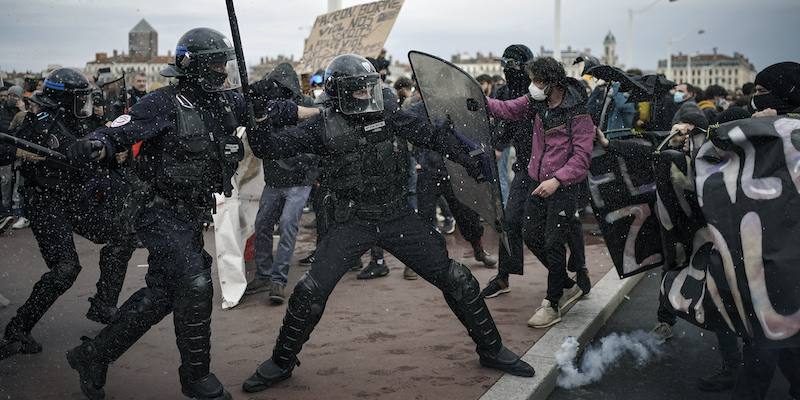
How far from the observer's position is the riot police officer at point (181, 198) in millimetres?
4078

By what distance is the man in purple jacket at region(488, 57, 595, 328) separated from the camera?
18.2 feet

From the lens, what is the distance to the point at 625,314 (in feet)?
20.9

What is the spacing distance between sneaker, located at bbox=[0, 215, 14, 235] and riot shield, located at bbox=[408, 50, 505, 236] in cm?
784

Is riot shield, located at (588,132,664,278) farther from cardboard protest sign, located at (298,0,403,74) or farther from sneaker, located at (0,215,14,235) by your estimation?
sneaker, located at (0,215,14,235)

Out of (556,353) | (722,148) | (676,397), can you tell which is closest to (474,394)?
(556,353)

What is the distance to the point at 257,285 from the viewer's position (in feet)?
22.7

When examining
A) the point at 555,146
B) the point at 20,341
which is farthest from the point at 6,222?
the point at 555,146

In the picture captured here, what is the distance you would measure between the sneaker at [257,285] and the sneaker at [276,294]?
0.40 meters

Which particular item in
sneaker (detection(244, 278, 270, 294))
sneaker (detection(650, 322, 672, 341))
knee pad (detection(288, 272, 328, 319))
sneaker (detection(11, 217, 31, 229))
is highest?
knee pad (detection(288, 272, 328, 319))

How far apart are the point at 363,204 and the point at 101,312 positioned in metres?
2.48

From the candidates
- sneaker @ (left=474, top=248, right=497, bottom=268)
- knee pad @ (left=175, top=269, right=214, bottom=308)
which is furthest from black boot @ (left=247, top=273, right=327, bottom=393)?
sneaker @ (left=474, top=248, right=497, bottom=268)

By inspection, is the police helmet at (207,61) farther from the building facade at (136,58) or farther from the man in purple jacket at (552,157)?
the man in purple jacket at (552,157)

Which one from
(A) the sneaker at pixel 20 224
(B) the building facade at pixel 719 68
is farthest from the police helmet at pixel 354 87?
(B) the building facade at pixel 719 68

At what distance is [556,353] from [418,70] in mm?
1975
